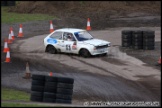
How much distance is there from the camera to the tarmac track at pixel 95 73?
703 inches

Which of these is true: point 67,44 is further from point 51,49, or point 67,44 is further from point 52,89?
point 52,89

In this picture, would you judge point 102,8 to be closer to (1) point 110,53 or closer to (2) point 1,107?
(1) point 110,53

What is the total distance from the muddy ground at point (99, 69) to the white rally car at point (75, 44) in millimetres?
368

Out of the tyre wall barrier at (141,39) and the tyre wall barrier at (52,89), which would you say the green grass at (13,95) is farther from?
the tyre wall barrier at (141,39)

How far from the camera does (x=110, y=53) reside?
86.0 feet

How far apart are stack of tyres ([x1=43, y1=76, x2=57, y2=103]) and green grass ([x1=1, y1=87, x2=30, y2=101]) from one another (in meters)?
1.41

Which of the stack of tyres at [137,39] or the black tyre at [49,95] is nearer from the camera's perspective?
the black tyre at [49,95]

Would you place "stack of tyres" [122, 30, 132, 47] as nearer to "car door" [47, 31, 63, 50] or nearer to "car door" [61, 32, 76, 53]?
"car door" [61, 32, 76, 53]

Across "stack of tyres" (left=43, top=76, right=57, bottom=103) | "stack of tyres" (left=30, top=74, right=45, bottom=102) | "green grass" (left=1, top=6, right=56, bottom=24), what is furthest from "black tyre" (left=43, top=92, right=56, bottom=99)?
"green grass" (left=1, top=6, right=56, bottom=24)

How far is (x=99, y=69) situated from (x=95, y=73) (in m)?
0.79

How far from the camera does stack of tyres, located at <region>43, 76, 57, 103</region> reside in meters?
15.4

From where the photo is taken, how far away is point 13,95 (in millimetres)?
17625

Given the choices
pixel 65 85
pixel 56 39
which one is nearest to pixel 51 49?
pixel 56 39

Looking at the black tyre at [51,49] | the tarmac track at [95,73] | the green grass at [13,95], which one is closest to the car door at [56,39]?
the black tyre at [51,49]
